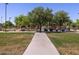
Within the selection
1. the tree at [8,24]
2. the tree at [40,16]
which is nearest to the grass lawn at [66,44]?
the tree at [40,16]

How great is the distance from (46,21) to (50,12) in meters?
0.26

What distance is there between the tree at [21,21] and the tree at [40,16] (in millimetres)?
152

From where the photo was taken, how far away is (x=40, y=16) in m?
7.68

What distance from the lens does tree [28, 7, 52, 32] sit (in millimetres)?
7566

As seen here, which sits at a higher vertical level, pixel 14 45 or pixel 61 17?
pixel 61 17

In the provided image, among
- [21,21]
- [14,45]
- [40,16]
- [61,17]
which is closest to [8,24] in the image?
[21,21]

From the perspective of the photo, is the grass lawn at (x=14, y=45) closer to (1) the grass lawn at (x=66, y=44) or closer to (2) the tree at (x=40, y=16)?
(2) the tree at (x=40, y=16)

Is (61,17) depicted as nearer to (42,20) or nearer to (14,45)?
(42,20)

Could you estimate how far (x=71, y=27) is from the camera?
27.5ft

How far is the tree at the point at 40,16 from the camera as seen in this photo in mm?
7566

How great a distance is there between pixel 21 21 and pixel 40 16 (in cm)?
53

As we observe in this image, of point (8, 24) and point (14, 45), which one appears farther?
point (14, 45)
